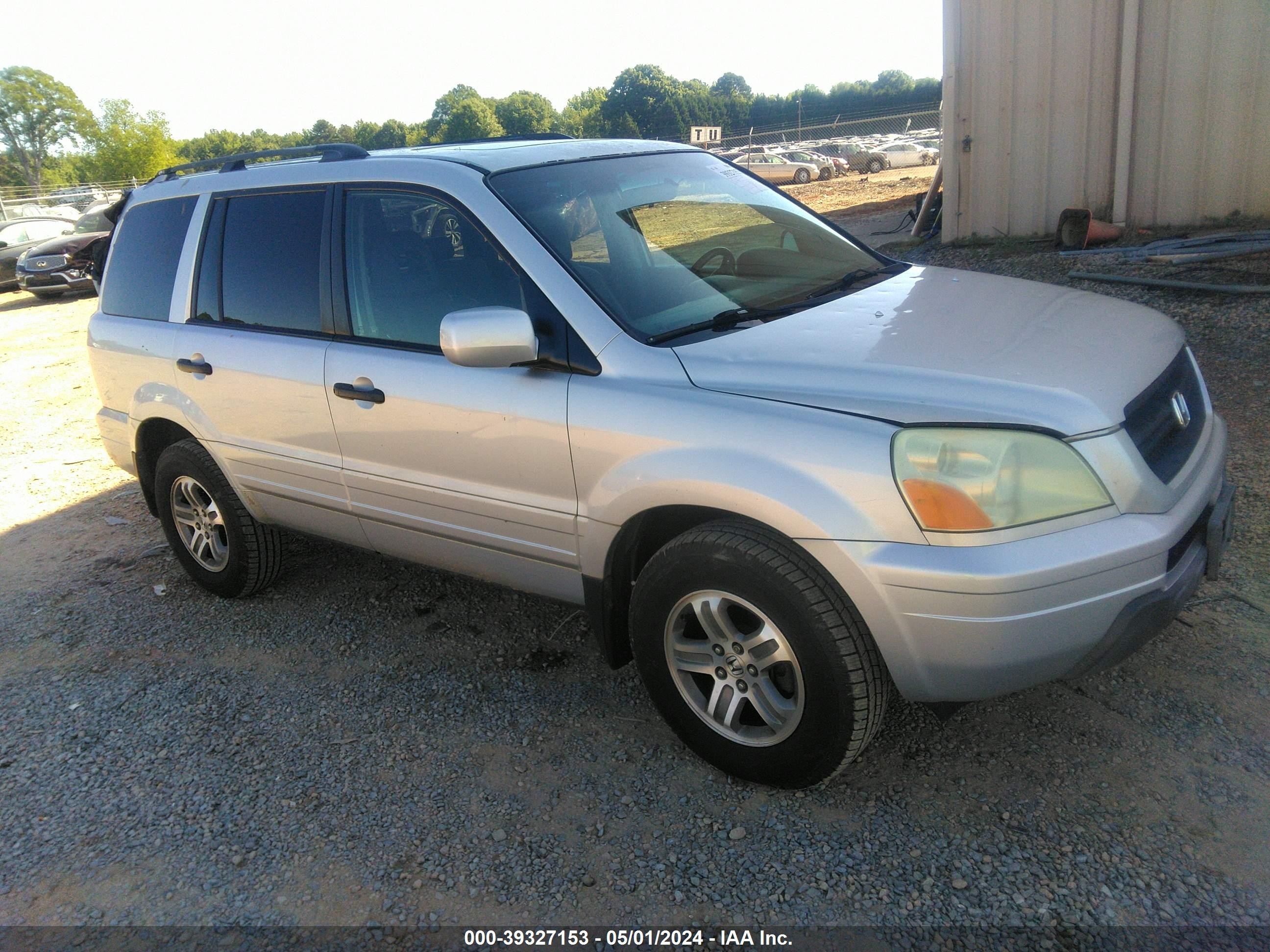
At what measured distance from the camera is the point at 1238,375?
5453mm

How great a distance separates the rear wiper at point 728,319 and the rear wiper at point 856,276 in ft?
0.67

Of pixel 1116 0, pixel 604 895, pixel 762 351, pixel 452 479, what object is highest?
pixel 1116 0

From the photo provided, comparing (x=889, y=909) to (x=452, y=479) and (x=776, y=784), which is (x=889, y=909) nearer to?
(x=776, y=784)

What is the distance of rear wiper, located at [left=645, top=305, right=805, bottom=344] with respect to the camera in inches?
114

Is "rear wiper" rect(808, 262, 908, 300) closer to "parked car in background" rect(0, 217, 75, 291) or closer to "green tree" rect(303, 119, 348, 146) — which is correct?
"parked car in background" rect(0, 217, 75, 291)

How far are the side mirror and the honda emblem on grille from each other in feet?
6.18

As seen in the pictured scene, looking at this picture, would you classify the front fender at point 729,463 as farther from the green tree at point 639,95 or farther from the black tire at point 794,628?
the green tree at point 639,95

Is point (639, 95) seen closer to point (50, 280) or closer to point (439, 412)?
point (50, 280)

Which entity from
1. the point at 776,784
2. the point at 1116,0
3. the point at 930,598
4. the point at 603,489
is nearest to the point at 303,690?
the point at 603,489

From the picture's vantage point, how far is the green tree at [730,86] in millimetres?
129025

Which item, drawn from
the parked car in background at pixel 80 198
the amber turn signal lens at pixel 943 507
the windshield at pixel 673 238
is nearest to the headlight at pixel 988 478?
the amber turn signal lens at pixel 943 507

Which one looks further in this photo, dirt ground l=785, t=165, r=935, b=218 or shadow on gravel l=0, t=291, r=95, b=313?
dirt ground l=785, t=165, r=935, b=218

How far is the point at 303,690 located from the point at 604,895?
1.69 meters

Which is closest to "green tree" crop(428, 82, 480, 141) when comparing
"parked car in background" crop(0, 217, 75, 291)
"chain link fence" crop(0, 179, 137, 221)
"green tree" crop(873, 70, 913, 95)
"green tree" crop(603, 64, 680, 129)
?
"green tree" crop(603, 64, 680, 129)
